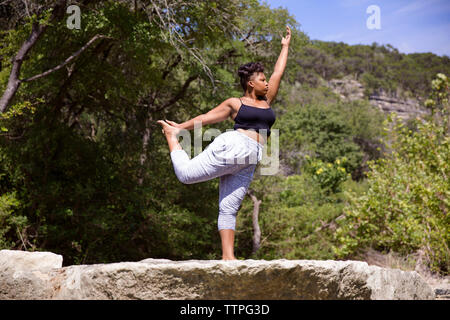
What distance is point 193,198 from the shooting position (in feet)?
36.5

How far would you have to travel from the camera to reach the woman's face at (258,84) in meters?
3.82

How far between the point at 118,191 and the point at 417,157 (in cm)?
609

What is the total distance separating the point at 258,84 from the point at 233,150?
2.12 feet

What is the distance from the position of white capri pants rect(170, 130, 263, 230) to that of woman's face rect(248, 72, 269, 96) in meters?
0.43

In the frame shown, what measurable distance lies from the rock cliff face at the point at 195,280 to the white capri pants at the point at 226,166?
0.62 meters

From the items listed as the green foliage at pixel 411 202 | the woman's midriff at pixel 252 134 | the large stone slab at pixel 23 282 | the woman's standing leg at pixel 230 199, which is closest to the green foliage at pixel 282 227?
the green foliage at pixel 411 202

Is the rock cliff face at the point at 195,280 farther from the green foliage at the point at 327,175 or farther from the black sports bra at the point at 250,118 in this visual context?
the green foliage at the point at 327,175

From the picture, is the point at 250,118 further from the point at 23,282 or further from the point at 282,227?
the point at 282,227

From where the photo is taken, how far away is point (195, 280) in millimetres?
3051

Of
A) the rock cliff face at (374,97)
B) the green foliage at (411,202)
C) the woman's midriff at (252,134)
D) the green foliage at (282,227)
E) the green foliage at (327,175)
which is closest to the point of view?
the woman's midriff at (252,134)

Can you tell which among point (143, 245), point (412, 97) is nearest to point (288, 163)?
point (143, 245)

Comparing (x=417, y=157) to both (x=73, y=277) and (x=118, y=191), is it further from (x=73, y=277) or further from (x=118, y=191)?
(x=73, y=277)

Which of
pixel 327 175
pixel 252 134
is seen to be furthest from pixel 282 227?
pixel 252 134

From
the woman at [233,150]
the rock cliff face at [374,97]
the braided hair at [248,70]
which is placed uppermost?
the rock cliff face at [374,97]
